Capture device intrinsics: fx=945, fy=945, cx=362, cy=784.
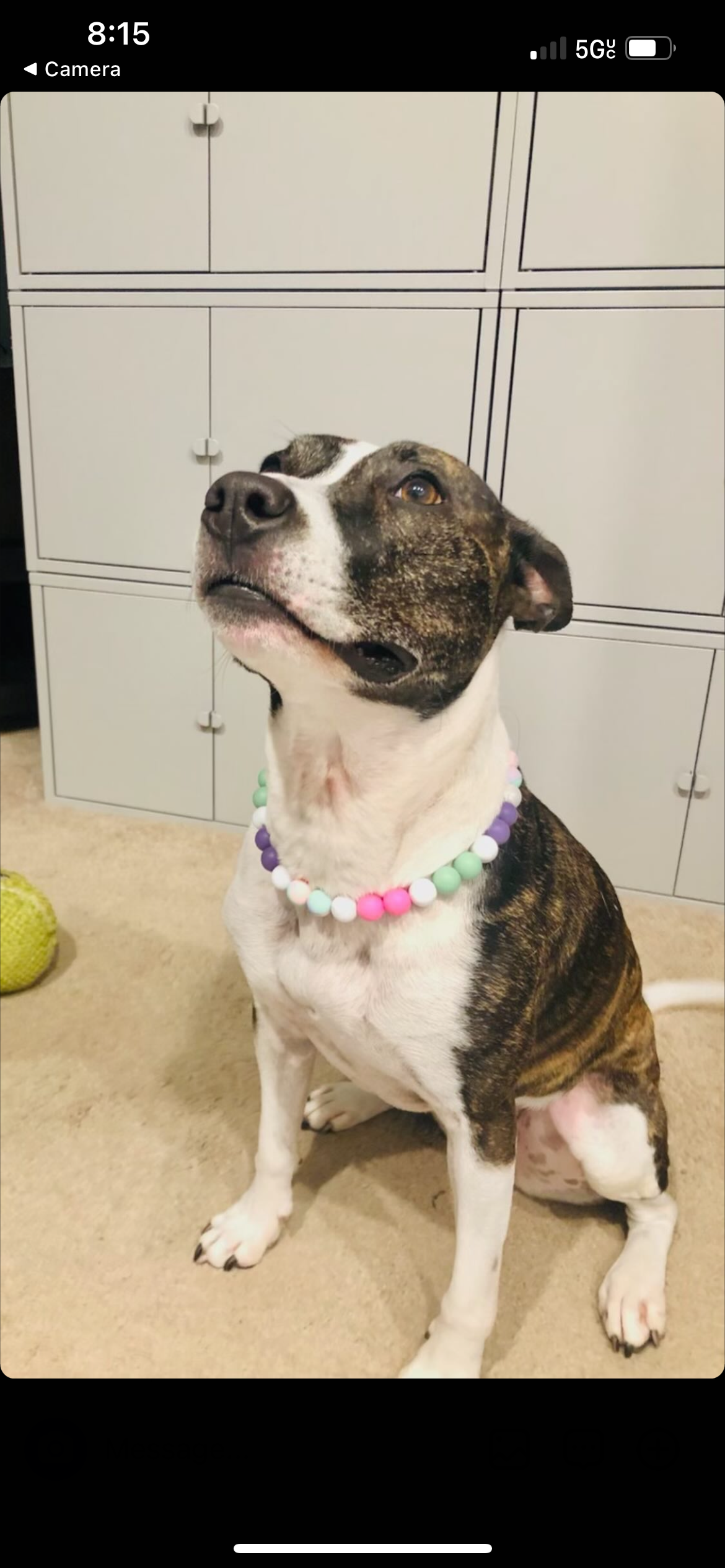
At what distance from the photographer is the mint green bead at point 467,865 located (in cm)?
88

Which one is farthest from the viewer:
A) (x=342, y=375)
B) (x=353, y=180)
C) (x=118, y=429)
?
(x=118, y=429)

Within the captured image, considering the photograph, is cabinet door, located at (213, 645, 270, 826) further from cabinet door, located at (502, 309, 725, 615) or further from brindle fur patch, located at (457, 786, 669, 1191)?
brindle fur patch, located at (457, 786, 669, 1191)

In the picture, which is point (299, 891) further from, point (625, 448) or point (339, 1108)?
point (625, 448)

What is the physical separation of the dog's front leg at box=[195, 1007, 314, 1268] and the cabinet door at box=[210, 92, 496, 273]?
1.49 m

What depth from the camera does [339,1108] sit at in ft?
4.44

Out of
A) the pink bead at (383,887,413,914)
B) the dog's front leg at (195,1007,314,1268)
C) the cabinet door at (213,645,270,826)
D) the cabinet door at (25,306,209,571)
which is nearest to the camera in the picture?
the pink bead at (383,887,413,914)

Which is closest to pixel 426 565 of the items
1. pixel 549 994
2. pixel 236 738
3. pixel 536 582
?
pixel 536 582

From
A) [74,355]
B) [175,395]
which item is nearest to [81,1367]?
[175,395]

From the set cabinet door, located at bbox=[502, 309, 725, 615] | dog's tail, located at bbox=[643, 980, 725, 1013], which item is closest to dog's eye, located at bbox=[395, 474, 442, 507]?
dog's tail, located at bbox=[643, 980, 725, 1013]

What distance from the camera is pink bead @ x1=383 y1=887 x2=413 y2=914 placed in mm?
868

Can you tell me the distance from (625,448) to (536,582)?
1.04m

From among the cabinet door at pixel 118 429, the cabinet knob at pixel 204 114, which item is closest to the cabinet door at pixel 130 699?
the cabinet door at pixel 118 429
